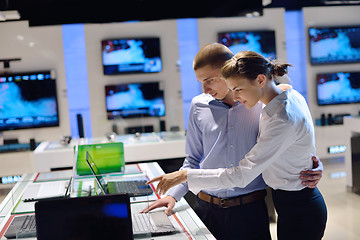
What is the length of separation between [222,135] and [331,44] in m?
5.97

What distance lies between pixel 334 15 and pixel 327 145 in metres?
2.34

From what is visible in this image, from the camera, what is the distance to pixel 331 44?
730 centimetres

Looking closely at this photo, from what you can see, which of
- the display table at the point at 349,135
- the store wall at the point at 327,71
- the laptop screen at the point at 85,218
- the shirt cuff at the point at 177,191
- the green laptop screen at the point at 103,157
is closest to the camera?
the laptop screen at the point at 85,218

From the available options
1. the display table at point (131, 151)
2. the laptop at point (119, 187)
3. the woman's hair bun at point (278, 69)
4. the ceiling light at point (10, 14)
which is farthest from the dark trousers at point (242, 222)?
the ceiling light at point (10, 14)

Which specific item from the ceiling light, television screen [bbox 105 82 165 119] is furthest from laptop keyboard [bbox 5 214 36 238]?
television screen [bbox 105 82 165 119]

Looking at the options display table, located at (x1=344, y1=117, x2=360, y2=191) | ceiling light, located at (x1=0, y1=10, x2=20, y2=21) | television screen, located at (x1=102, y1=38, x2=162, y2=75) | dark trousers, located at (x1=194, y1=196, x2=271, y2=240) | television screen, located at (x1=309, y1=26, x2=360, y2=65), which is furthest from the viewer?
television screen, located at (x1=309, y1=26, x2=360, y2=65)

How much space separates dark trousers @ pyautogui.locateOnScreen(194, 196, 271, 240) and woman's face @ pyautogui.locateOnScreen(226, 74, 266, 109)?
551mm

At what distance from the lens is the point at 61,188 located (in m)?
2.60

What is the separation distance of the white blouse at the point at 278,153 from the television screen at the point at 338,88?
19.1 feet

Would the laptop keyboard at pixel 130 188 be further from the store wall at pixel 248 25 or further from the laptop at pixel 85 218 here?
the store wall at pixel 248 25

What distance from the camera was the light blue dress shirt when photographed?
2020 millimetres

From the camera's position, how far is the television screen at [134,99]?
6.75m

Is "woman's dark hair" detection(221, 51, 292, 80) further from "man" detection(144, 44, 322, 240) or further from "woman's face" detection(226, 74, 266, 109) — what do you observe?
"man" detection(144, 44, 322, 240)

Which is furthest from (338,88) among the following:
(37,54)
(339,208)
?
(37,54)
